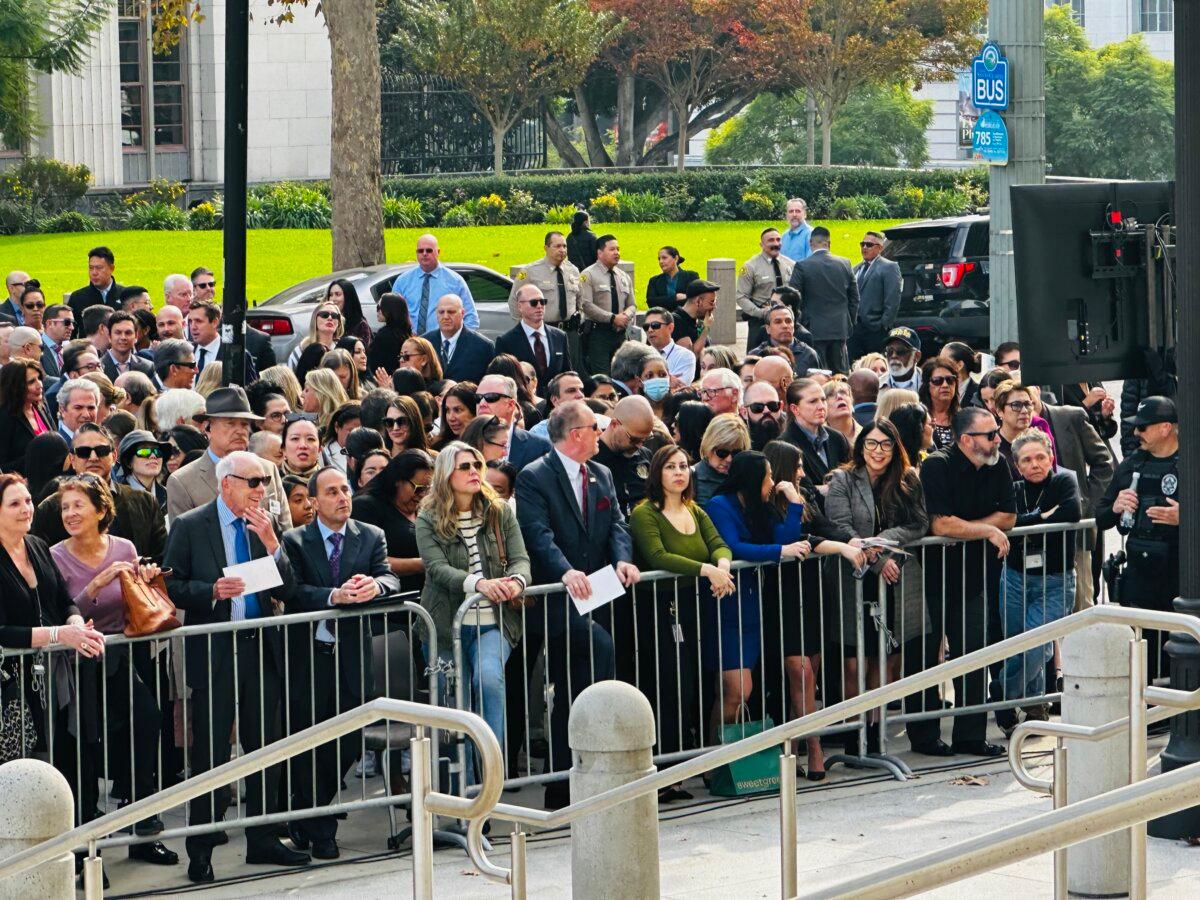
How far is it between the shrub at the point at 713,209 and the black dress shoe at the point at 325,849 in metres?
41.6

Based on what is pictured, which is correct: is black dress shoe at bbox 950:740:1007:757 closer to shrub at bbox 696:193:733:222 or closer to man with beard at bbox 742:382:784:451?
man with beard at bbox 742:382:784:451

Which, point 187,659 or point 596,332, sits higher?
point 596,332

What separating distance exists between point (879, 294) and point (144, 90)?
33389 millimetres

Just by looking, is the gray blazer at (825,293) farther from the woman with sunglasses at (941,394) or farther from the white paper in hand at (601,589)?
the white paper in hand at (601,589)

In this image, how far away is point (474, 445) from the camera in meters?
10.7

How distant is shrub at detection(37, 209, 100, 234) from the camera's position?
42062 mm

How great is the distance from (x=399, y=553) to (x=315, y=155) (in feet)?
140

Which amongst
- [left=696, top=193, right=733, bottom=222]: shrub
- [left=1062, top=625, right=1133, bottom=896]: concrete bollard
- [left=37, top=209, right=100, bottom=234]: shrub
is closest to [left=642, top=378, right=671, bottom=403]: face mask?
[left=1062, top=625, right=1133, bottom=896]: concrete bollard

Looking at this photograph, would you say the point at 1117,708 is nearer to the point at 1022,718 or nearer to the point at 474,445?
the point at 1022,718

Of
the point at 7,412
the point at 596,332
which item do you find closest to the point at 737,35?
the point at 596,332

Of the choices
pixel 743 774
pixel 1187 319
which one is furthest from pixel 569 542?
pixel 1187 319

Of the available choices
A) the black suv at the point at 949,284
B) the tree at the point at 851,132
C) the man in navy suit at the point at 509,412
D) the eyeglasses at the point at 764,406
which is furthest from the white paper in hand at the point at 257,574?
the tree at the point at 851,132

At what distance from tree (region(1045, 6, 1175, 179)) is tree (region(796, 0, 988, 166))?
1765 cm

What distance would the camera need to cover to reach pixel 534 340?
16.4m
